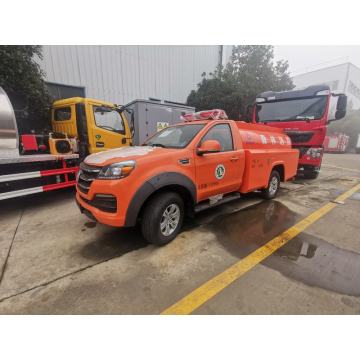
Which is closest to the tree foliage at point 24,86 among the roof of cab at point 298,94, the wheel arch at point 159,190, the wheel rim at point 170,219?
the wheel arch at point 159,190

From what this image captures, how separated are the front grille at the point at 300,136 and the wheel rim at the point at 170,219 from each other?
206 inches

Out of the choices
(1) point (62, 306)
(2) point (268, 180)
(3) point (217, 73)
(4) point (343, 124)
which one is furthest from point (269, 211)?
(4) point (343, 124)

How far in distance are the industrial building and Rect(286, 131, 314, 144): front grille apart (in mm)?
32873

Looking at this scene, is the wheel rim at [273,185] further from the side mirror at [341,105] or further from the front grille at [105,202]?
the front grille at [105,202]

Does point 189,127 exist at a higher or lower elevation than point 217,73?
lower

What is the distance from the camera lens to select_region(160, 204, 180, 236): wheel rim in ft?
9.00

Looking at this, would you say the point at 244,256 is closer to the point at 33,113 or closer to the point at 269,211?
the point at 269,211

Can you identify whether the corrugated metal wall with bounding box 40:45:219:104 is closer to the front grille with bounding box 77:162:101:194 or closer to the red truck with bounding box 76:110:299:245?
the red truck with bounding box 76:110:299:245

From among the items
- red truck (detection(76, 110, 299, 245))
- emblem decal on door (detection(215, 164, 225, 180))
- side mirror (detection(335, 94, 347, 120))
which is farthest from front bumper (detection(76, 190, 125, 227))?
side mirror (detection(335, 94, 347, 120))

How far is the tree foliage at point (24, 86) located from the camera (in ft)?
15.9

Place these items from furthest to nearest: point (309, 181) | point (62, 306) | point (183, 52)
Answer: point (183, 52) → point (309, 181) → point (62, 306)

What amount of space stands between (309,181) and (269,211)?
12.4ft

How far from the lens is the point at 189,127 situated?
135 inches

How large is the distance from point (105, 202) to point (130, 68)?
32.1 feet
